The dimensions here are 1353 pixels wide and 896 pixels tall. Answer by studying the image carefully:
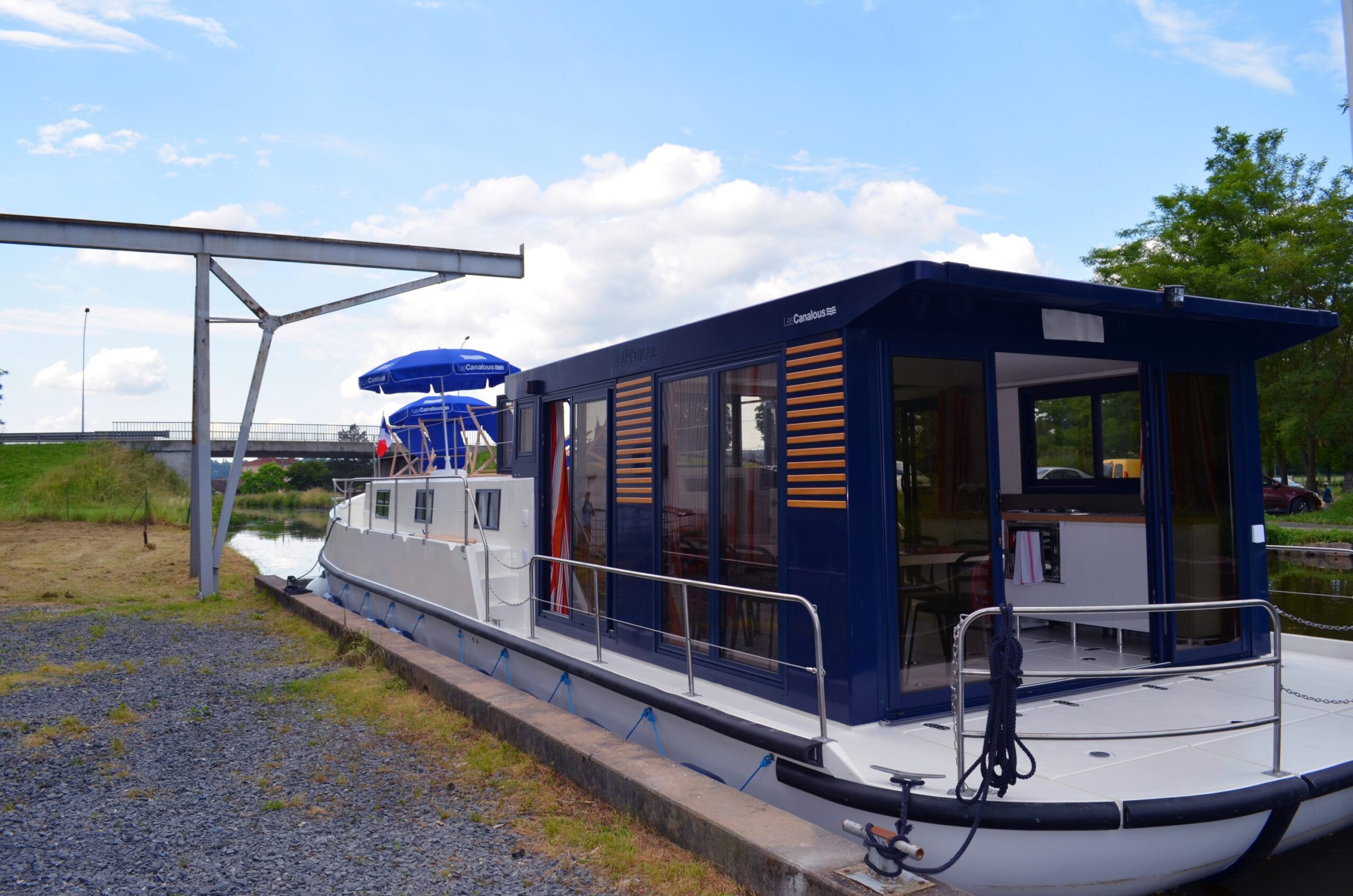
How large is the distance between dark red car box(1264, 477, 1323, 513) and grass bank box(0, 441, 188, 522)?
31112 millimetres

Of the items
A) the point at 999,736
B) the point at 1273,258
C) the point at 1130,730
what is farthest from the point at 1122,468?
the point at 1273,258

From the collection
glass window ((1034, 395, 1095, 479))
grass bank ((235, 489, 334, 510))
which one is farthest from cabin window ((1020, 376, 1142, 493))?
grass bank ((235, 489, 334, 510))

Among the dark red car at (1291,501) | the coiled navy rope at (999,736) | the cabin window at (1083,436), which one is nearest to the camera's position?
the coiled navy rope at (999,736)

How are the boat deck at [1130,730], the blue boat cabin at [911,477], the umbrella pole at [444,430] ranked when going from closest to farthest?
the boat deck at [1130,730]
the blue boat cabin at [911,477]
the umbrella pole at [444,430]

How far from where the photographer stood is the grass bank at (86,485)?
2588cm

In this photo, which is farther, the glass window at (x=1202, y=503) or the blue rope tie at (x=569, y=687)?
the blue rope tie at (x=569, y=687)

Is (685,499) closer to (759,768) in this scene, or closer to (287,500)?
(759,768)

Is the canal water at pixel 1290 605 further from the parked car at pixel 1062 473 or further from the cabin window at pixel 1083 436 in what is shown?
the parked car at pixel 1062 473

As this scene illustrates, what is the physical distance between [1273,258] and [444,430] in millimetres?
21306

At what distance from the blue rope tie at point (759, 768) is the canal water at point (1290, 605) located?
5.07 ft

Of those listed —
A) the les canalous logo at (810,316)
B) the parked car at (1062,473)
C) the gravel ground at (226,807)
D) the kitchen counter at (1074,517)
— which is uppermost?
the les canalous logo at (810,316)

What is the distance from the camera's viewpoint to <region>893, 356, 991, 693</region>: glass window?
4730 mm

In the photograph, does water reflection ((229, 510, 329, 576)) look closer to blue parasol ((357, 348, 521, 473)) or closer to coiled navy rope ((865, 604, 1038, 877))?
blue parasol ((357, 348, 521, 473))

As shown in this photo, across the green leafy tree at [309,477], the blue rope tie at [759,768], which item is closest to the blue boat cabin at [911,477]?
the blue rope tie at [759,768]
